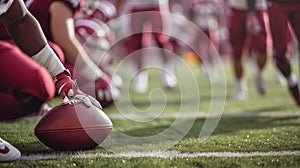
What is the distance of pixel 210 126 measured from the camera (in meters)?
3.22

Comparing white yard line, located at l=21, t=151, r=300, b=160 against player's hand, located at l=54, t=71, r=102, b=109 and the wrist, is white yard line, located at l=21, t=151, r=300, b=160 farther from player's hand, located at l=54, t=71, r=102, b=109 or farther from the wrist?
the wrist

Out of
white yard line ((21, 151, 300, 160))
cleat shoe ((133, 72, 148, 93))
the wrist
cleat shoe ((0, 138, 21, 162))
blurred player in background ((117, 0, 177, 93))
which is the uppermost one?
the wrist

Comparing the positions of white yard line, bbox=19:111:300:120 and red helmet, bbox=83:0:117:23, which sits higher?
red helmet, bbox=83:0:117:23

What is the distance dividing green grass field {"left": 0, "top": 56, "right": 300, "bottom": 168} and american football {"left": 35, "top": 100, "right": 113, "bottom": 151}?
0.04 metres

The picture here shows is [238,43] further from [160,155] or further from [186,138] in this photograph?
[160,155]

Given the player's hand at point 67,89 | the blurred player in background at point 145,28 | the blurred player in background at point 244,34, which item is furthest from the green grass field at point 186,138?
the blurred player in background at point 145,28

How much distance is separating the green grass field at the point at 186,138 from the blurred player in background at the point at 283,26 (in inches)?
9.9

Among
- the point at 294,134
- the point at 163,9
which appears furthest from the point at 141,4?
the point at 294,134

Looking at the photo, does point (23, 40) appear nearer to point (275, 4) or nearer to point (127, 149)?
point (127, 149)

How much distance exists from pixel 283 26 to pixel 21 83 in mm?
2082

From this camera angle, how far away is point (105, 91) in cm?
400

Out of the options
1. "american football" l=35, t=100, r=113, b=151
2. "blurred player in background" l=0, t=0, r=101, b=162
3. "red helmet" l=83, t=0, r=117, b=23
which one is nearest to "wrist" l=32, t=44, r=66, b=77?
"blurred player in background" l=0, t=0, r=101, b=162

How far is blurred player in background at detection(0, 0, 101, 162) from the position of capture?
236cm

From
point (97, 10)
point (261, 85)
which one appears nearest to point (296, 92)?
point (261, 85)
